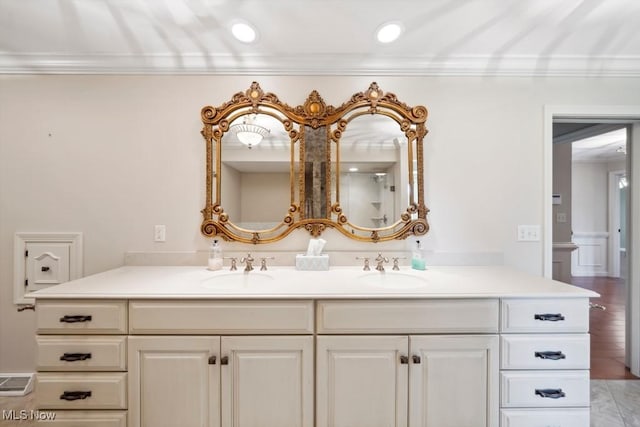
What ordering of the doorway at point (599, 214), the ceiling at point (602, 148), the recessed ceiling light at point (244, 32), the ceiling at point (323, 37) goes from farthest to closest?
the doorway at point (599, 214) → the ceiling at point (602, 148) → the recessed ceiling light at point (244, 32) → the ceiling at point (323, 37)

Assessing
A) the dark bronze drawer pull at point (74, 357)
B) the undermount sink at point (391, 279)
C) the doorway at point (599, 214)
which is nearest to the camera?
the dark bronze drawer pull at point (74, 357)

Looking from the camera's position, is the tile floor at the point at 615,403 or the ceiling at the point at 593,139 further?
the ceiling at the point at 593,139

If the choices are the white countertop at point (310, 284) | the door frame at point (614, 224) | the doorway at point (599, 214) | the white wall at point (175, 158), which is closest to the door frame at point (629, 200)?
the white wall at point (175, 158)

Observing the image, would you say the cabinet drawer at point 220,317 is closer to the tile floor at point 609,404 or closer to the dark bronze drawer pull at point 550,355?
the dark bronze drawer pull at point 550,355

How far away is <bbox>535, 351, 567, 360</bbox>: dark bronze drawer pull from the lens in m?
1.26

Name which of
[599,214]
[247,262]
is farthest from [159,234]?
[599,214]

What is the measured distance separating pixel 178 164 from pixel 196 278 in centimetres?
81

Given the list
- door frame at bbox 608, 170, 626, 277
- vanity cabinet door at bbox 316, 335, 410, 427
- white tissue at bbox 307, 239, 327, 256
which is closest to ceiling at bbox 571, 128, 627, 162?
door frame at bbox 608, 170, 626, 277

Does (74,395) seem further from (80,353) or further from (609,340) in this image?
(609,340)

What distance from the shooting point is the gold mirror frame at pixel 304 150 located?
1.83m

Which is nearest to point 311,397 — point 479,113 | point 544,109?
point 479,113

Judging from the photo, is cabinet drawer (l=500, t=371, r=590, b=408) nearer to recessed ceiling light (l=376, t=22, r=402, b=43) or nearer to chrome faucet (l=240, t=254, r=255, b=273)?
chrome faucet (l=240, t=254, r=255, b=273)

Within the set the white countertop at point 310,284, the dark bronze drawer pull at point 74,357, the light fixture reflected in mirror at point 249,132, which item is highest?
the light fixture reflected in mirror at point 249,132

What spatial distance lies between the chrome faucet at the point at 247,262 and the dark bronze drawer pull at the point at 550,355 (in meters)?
1.55
